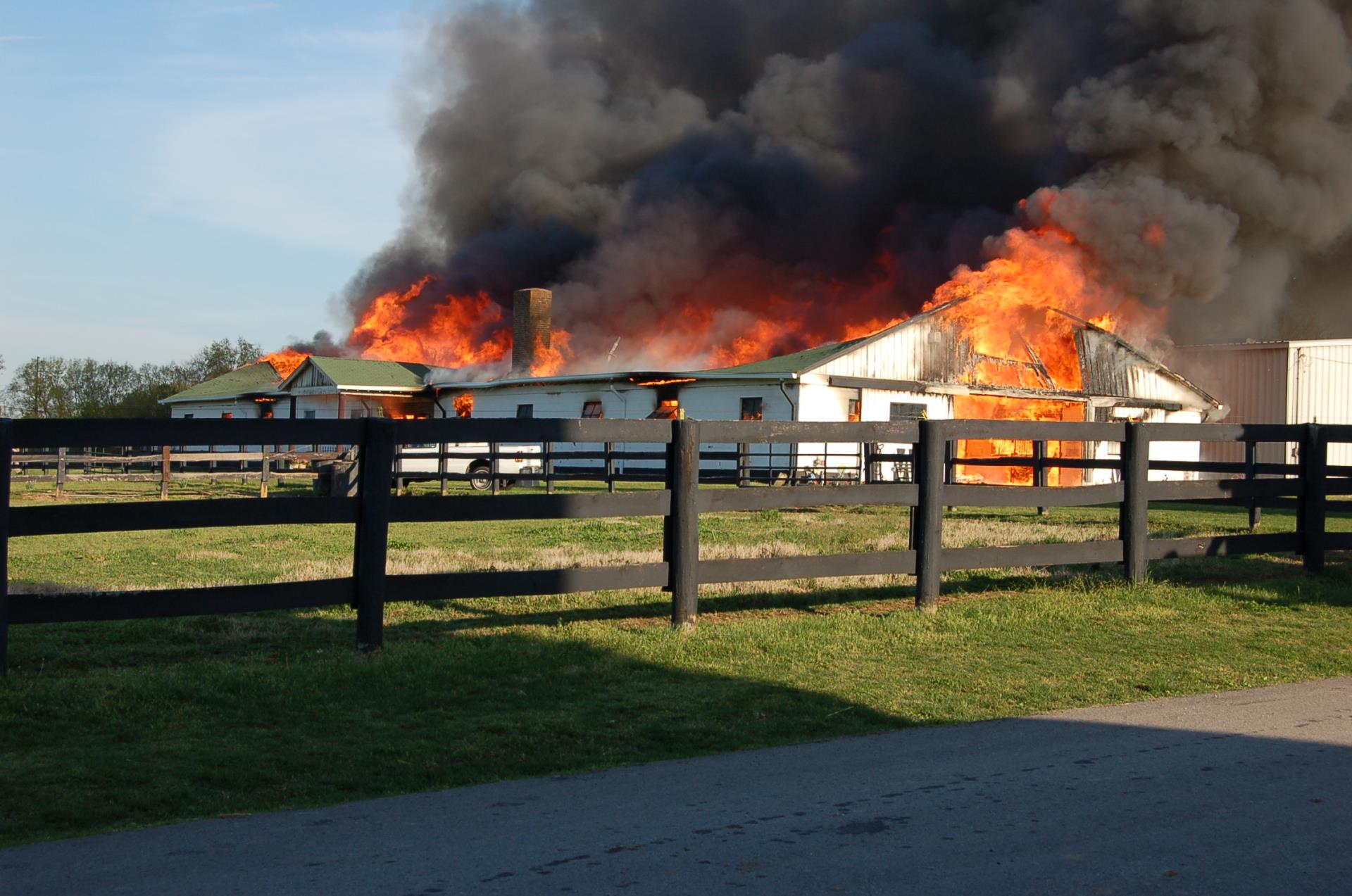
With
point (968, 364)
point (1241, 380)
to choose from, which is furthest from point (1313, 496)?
point (1241, 380)

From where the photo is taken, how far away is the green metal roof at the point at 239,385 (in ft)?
161

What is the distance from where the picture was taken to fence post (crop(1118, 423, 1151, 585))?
34.0 ft

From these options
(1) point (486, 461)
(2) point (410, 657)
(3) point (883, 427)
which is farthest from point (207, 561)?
(1) point (486, 461)

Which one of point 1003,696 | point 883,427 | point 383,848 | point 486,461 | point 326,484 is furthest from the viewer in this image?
point 486,461

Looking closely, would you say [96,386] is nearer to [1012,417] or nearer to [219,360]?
[219,360]

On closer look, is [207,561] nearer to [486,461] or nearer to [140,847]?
[140,847]

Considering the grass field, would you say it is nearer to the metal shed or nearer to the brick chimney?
the metal shed

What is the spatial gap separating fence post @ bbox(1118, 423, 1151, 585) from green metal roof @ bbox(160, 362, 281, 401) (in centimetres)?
4123

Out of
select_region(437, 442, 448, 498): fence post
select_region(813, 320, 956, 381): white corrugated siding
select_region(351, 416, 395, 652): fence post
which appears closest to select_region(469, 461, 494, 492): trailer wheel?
select_region(437, 442, 448, 498): fence post

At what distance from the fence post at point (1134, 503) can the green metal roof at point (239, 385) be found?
41233 mm

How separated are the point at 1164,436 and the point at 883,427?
9.59 feet

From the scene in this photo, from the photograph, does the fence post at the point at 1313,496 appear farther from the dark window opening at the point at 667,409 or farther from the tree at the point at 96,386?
the tree at the point at 96,386

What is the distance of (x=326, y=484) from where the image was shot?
23438 millimetres

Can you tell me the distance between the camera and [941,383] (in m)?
33.1
